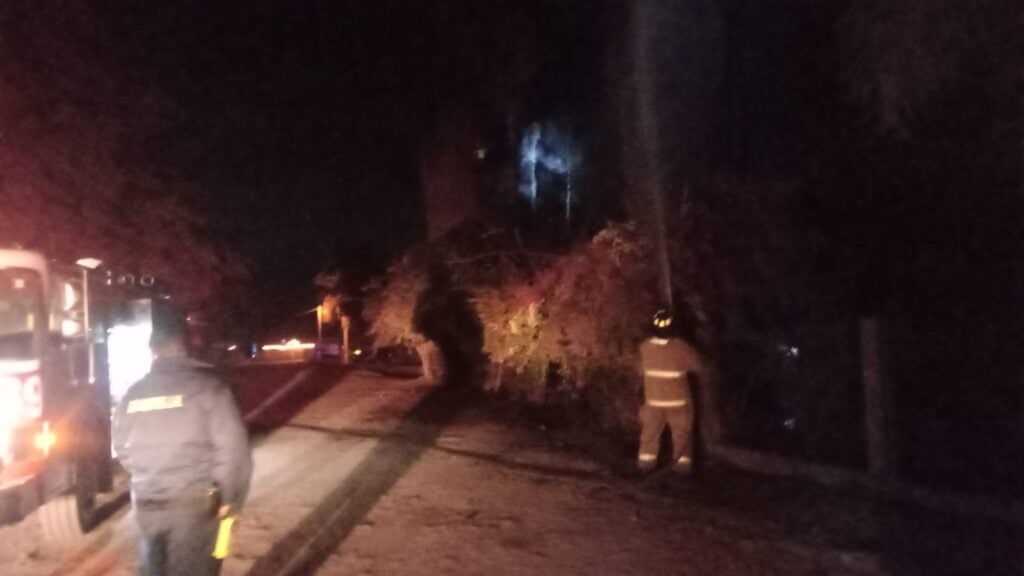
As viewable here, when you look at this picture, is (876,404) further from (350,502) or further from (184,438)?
(184,438)

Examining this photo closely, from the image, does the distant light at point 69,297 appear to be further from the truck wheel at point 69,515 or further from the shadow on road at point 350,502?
the shadow on road at point 350,502

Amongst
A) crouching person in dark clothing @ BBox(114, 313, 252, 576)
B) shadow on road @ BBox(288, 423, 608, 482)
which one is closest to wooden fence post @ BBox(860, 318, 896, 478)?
shadow on road @ BBox(288, 423, 608, 482)

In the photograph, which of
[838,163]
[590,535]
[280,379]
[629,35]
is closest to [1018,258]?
[838,163]

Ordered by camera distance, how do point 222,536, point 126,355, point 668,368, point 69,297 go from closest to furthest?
point 222,536 → point 69,297 → point 668,368 → point 126,355

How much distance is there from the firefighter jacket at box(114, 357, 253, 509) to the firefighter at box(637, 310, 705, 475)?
659 cm

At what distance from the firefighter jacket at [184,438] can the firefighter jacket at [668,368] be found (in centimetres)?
658

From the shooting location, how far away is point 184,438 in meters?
6.22

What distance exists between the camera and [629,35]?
19609 mm

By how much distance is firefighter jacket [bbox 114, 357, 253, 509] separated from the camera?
6207mm

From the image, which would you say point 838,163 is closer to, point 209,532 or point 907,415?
point 907,415

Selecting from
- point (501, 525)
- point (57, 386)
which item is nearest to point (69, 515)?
point (57, 386)

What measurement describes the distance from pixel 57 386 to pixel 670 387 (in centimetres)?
577

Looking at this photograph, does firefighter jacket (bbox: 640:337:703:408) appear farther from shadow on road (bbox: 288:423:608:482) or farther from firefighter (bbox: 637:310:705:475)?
shadow on road (bbox: 288:423:608:482)

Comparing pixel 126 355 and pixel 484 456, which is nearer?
pixel 126 355
